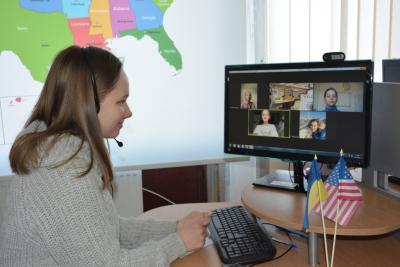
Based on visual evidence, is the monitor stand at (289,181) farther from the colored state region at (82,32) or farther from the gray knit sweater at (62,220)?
the colored state region at (82,32)

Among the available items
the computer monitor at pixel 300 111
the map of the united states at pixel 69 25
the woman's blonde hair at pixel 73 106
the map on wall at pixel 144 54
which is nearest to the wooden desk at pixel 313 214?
the computer monitor at pixel 300 111

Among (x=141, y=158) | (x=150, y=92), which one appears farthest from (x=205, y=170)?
(x=150, y=92)

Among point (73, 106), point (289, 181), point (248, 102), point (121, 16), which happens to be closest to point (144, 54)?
point (121, 16)

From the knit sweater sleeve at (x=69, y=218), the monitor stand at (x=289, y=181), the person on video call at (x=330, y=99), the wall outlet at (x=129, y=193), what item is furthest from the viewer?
the wall outlet at (x=129, y=193)

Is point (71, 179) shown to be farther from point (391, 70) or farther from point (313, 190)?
A: point (391, 70)

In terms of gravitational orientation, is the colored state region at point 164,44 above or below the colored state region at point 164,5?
below

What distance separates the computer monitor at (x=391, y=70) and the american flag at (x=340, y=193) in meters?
0.73

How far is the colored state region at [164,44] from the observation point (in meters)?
2.33

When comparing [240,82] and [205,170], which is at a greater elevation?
[240,82]

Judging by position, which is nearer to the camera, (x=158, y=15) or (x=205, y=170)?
(x=158, y=15)

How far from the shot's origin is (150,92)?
2.37 m

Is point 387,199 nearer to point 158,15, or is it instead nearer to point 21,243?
point 21,243

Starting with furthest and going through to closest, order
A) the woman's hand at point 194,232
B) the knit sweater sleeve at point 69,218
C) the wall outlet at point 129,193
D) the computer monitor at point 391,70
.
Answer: the wall outlet at point 129,193, the computer monitor at point 391,70, the woman's hand at point 194,232, the knit sweater sleeve at point 69,218

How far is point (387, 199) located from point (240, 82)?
2.00 feet
